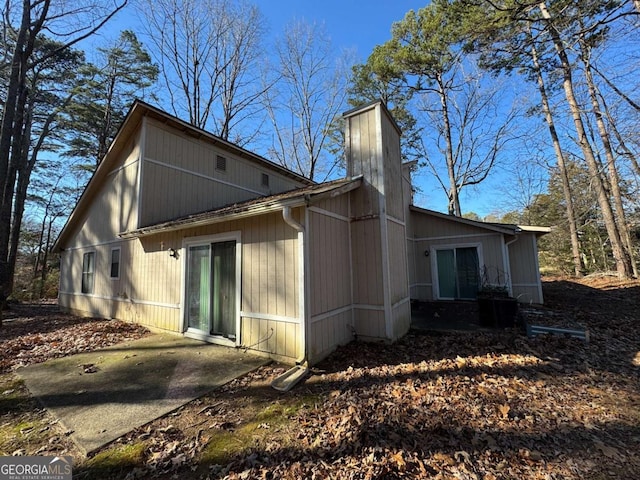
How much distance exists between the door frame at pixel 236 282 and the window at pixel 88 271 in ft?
19.8

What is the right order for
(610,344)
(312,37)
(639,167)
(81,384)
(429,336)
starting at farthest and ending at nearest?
(312,37)
(639,167)
(429,336)
(610,344)
(81,384)

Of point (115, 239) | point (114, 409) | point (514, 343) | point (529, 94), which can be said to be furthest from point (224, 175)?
point (529, 94)

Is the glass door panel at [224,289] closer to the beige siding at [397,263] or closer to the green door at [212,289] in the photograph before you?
the green door at [212,289]

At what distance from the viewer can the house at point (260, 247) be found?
189 inches

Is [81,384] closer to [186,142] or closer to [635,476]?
[635,476]

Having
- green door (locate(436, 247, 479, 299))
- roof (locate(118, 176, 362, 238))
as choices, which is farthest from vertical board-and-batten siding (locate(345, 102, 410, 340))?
green door (locate(436, 247, 479, 299))

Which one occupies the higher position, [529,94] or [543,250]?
[529,94]

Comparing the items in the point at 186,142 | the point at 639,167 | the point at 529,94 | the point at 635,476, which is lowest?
the point at 635,476

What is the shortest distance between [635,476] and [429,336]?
3.86m

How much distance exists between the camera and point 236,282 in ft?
18.0

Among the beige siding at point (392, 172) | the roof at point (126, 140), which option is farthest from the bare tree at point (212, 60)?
the beige siding at point (392, 172)

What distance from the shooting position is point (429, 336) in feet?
19.7

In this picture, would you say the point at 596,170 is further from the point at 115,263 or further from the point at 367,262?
the point at 115,263

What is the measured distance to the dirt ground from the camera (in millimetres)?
2332
